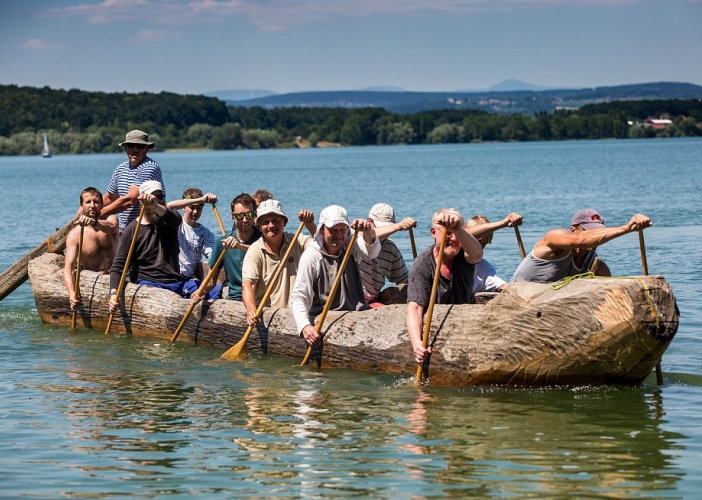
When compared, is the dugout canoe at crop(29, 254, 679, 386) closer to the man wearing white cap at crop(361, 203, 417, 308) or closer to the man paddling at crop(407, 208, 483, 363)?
the man paddling at crop(407, 208, 483, 363)

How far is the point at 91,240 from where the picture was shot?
512 inches

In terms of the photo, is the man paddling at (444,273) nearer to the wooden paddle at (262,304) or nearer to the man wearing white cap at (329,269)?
the man wearing white cap at (329,269)

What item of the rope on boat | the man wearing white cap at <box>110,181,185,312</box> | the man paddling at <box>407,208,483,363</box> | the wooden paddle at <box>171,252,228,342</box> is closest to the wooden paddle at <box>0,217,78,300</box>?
the man wearing white cap at <box>110,181,185,312</box>

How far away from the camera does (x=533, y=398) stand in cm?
875

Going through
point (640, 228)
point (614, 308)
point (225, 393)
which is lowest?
point (225, 393)

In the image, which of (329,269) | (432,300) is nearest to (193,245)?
(329,269)

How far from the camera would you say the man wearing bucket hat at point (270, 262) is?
1039cm

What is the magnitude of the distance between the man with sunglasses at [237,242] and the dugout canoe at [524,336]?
94 centimetres

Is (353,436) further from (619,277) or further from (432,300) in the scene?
(619,277)

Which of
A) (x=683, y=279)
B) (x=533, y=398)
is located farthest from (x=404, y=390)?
(x=683, y=279)

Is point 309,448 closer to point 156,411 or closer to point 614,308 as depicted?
point 156,411

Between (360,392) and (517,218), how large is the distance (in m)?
2.17

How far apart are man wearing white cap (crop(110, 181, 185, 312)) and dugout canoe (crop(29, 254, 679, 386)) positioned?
1.94 meters

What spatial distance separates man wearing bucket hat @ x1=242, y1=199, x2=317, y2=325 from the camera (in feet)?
34.1
